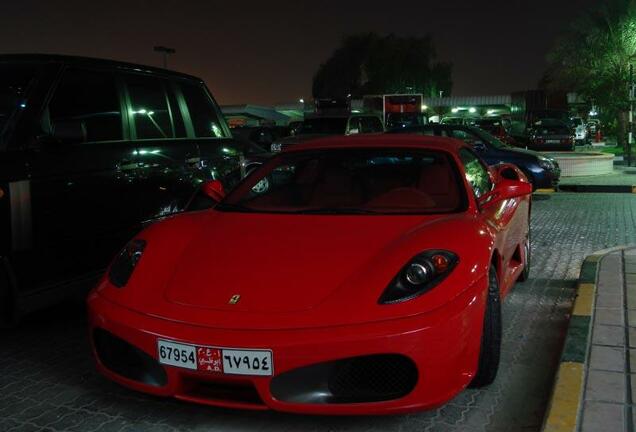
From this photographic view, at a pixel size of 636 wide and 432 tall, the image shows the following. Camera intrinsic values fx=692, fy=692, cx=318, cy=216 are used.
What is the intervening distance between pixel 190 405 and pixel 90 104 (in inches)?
101

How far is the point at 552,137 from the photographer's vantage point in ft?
84.5

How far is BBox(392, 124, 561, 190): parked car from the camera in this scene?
13.0 meters

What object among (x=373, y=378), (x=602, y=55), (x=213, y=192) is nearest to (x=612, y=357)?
(x=373, y=378)

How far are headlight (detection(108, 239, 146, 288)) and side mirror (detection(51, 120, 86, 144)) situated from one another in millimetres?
1041

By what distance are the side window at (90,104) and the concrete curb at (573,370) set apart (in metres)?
3.34

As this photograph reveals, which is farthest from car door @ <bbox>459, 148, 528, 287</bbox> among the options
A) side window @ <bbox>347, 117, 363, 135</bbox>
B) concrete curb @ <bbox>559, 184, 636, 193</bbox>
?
side window @ <bbox>347, 117, 363, 135</bbox>

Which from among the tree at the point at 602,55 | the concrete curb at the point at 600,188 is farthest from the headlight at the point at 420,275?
the tree at the point at 602,55

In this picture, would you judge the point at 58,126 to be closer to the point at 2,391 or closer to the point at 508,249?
the point at 2,391

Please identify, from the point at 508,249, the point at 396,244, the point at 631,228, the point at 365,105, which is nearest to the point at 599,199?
the point at 631,228

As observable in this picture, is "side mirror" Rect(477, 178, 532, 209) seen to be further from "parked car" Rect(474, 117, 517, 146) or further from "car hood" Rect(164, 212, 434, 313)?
"parked car" Rect(474, 117, 517, 146)

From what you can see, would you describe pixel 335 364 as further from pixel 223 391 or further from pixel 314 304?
pixel 223 391

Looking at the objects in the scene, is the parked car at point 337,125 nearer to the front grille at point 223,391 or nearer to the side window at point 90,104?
the side window at point 90,104

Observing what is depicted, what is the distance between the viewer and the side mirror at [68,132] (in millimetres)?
4480

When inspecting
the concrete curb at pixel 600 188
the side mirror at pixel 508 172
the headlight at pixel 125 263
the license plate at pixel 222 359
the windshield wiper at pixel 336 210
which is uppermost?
the side mirror at pixel 508 172
